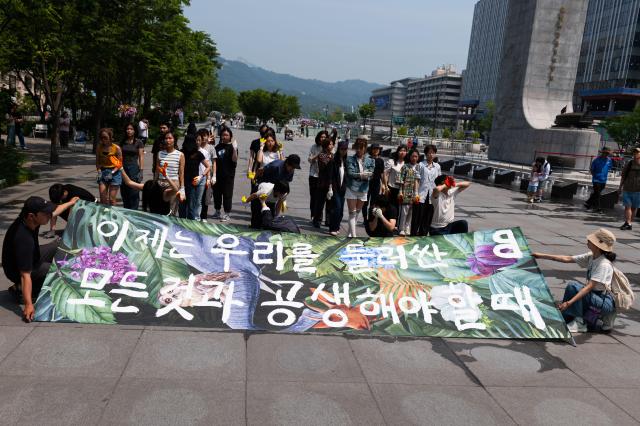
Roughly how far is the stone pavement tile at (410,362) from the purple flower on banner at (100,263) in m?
2.62

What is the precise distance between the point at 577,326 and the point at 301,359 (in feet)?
11.2

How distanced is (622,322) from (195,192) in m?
6.93

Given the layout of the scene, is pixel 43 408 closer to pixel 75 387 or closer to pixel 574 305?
pixel 75 387

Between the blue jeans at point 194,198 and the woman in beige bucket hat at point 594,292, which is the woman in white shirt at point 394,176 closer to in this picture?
the blue jeans at point 194,198

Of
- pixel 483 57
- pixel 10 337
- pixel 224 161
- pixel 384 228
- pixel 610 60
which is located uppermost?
pixel 483 57

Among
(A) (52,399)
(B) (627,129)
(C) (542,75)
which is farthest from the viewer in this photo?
(B) (627,129)

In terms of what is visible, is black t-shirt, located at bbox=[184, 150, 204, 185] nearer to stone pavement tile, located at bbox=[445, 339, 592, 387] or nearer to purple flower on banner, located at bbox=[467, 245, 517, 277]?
purple flower on banner, located at bbox=[467, 245, 517, 277]

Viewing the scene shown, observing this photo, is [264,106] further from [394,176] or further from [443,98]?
[443,98]

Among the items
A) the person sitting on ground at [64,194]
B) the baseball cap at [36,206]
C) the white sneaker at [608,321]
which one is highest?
the baseball cap at [36,206]

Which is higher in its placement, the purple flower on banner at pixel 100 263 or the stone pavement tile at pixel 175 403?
the purple flower on banner at pixel 100 263

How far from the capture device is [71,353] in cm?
462

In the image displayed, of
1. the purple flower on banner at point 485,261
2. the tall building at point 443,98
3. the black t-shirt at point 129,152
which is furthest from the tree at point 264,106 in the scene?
the purple flower on banner at point 485,261

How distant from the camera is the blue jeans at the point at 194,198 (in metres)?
9.52

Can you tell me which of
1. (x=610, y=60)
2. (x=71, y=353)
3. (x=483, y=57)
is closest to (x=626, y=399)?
(x=71, y=353)
